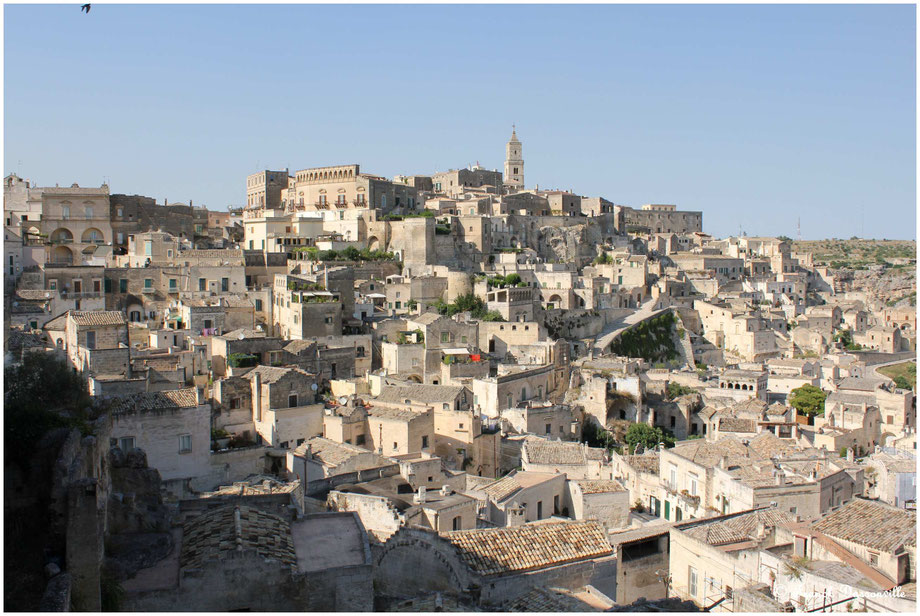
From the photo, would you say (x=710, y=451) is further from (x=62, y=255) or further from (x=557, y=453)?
(x=62, y=255)

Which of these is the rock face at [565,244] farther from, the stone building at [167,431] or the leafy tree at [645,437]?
the stone building at [167,431]

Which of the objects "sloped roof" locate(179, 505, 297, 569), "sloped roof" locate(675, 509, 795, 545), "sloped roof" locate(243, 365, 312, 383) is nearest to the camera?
"sloped roof" locate(179, 505, 297, 569)

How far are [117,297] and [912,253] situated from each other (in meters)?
86.0

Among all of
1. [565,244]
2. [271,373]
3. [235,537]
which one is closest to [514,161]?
[565,244]

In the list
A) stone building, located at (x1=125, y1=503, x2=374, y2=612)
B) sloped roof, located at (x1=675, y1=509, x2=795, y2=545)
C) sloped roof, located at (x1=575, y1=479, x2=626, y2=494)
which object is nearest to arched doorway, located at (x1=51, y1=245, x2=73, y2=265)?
sloped roof, located at (x1=575, y1=479, x2=626, y2=494)

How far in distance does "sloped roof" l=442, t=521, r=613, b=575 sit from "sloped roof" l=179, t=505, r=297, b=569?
8.91ft

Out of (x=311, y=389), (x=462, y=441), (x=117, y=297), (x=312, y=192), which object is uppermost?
(x=312, y=192)

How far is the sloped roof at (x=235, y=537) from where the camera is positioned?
9820mm

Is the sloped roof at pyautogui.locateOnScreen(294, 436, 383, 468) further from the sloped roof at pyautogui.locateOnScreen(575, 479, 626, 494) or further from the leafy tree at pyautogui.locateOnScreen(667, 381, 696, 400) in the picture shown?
the leafy tree at pyautogui.locateOnScreen(667, 381, 696, 400)

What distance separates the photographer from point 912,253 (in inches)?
3649

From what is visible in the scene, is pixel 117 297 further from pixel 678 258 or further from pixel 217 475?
pixel 678 258

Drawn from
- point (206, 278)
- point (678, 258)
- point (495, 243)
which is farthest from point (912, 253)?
point (206, 278)

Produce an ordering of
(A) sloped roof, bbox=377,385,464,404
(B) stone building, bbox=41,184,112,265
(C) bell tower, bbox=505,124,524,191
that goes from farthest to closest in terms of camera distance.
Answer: (C) bell tower, bbox=505,124,524,191 → (B) stone building, bbox=41,184,112,265 → (A) sloped roof, bbox=377,385,464,404

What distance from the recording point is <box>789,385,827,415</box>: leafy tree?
30594 mm
